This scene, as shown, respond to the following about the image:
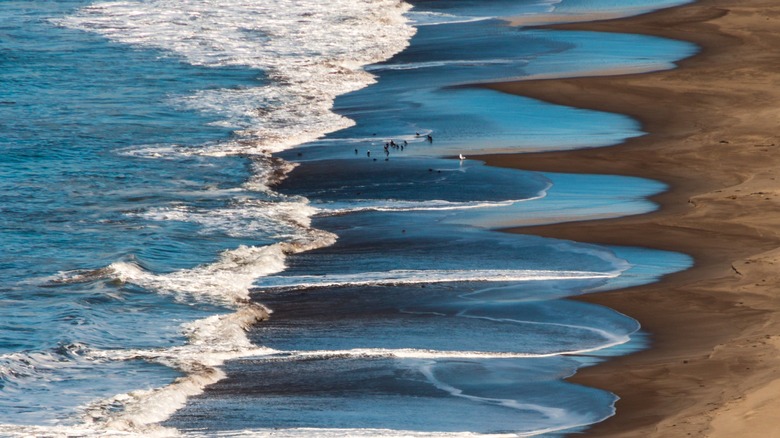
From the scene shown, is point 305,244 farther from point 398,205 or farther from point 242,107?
point 242,107

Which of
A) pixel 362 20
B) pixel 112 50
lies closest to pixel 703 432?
pixel 112 50

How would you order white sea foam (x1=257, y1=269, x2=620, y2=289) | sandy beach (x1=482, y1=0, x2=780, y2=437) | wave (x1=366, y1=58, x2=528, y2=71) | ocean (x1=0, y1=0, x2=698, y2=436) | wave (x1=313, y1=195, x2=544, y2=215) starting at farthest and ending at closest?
wave (x1=366, y1=58, x2=528, y2=71) < wave (x1=313, y1=195, x2=544, y2=215) < white sea foam (x1=257, y1=269, x2=620, y2=289) < ocean (x1=0, y1=0, x2=698, y2=436) < sandy beach (x1=482, y1=0, x2=780, y2=437)

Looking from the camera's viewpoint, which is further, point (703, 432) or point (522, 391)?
point (522, 391)

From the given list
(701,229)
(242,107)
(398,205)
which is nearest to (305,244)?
(398,205)

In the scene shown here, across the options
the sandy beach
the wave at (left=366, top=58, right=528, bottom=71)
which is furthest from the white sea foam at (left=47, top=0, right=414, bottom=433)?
the sandy beach

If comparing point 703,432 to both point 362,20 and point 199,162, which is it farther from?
point 362,20

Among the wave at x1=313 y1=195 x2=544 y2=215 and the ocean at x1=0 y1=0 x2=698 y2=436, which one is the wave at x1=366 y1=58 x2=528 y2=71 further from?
the wave at x1=313 y1=195 x2=544 y2=215
